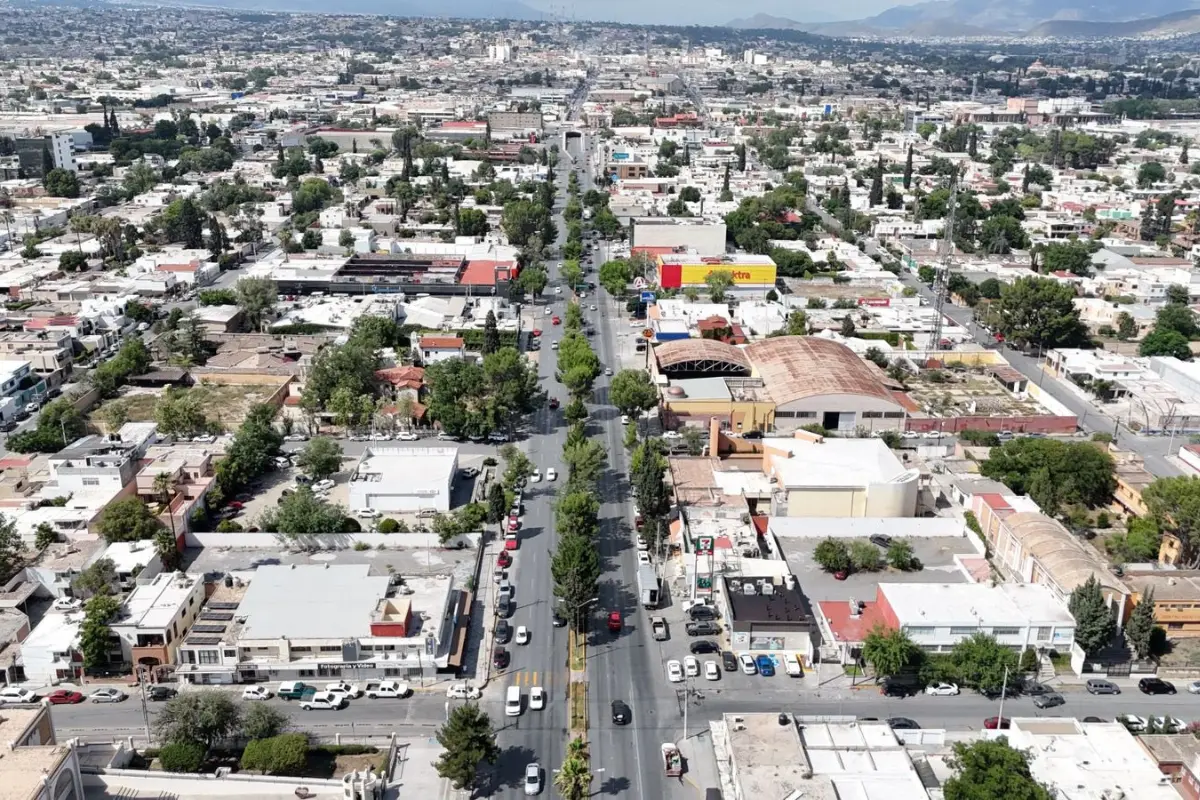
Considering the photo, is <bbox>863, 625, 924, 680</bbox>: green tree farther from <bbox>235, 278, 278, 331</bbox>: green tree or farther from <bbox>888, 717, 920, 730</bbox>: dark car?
<bbox>235, 278, 278, 331</bbox>: green tree

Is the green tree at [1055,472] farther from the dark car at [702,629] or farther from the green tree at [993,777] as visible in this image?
the green tree at [993,777]

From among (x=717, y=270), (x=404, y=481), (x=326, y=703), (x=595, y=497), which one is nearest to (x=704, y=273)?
(x=717, y=270)

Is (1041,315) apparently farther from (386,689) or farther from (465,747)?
(465,747)

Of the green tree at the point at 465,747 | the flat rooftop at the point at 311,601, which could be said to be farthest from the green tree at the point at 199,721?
the green tree at the point at 465,747

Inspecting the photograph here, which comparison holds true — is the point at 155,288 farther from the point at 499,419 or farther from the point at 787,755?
the point at 787,755

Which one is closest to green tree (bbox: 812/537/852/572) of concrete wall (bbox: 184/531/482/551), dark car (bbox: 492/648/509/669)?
dark car (bbox: 492/648/509/669)
